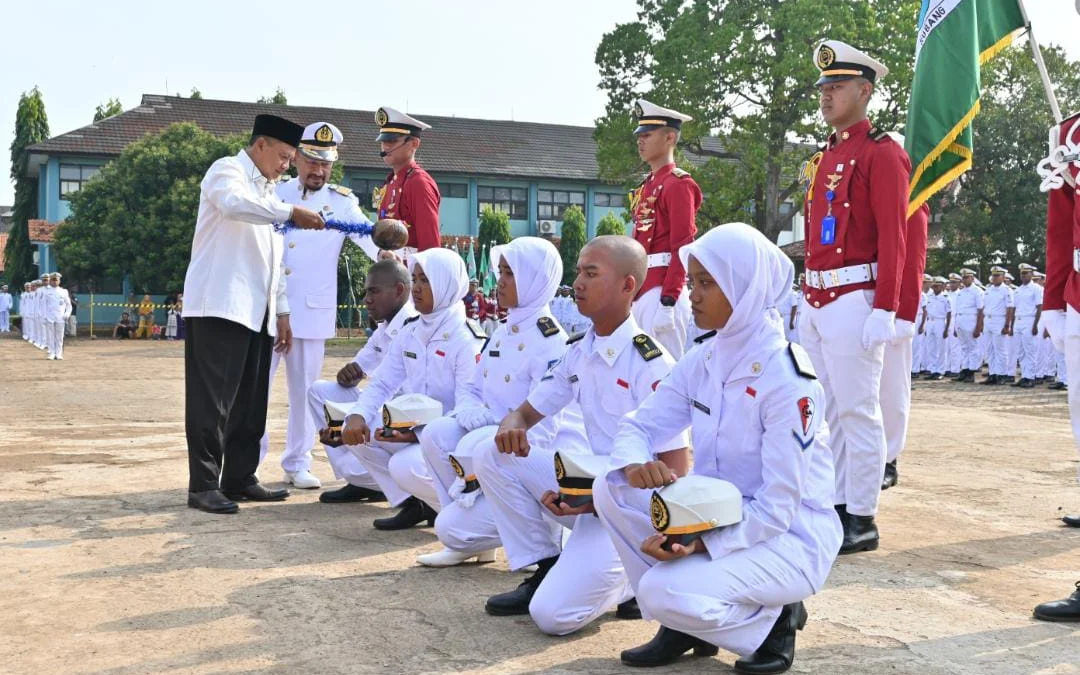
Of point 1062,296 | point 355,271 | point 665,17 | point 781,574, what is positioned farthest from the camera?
point 355,271

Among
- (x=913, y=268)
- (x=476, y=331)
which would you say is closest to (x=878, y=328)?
(x=913, y=268)

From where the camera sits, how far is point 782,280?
4.00 metres

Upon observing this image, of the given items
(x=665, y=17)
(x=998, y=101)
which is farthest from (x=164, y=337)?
(x=998, y=101)

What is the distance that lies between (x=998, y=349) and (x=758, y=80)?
37.8ft

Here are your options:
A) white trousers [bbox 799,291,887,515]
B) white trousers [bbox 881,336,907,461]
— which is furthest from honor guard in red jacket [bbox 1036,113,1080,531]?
white trousers [bbox 799,291,887,515]

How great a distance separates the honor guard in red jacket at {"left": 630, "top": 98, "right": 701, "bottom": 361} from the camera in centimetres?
754

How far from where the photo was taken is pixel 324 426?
24.3 feet

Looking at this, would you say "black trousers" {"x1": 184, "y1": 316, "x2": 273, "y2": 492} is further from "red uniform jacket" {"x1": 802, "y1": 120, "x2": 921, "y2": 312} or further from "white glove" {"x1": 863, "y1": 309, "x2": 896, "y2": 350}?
"white glove" {"x1": 863, "y1": 309, "x2": 896, "y2": 350}

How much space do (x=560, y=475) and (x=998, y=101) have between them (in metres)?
34.3

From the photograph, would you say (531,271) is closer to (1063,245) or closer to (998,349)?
(1063,245)

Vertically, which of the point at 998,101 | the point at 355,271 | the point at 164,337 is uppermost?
the point at 998,101

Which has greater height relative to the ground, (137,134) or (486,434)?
(137,134)

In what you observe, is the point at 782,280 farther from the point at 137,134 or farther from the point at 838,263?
the point at 137,134

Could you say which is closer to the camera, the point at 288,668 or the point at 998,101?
the point at 288,668
